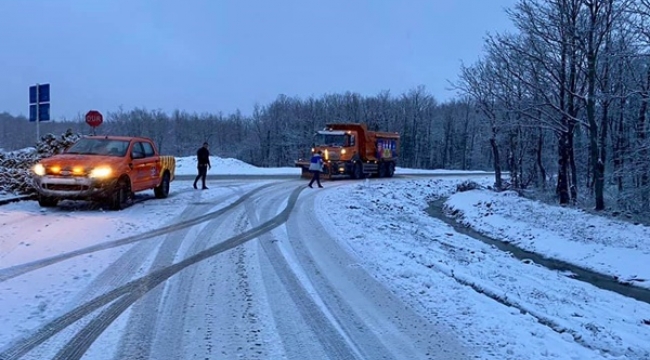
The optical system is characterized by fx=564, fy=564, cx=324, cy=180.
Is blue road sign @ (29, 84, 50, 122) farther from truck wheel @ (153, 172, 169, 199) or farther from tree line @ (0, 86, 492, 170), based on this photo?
tree line @ (0, 86, 492, 170)

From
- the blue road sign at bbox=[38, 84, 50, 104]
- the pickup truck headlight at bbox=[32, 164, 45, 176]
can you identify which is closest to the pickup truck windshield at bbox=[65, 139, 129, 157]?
the pickup truck headlight at bbox=[32, 164, 45, 176]

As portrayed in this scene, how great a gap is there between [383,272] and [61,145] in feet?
45.4

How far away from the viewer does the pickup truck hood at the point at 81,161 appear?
13102 millimetres

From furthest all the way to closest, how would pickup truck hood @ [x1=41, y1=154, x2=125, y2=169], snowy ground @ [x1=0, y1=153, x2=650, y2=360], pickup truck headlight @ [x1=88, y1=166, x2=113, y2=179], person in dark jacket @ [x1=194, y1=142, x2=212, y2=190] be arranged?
person in dark jacket @ [x1=194, y1=142, x2=212, y2=190] < pickup truck hood @ [x1=41, y1=154, x2=125, y2=169] < pickup truck headlight @ [x1=88, y1=166, x2=113, y2=179] < snowy ground @ [x1=0, y1=153, x2=650, y2=360]

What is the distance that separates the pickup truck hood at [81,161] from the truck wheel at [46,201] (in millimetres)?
760

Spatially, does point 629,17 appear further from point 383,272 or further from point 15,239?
point 15,239

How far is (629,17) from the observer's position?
19.1 m

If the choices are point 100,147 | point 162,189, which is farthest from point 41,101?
point 162,189

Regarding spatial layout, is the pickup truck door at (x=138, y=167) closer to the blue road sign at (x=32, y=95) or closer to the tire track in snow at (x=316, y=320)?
the blue road sign at (x=32, y=95)

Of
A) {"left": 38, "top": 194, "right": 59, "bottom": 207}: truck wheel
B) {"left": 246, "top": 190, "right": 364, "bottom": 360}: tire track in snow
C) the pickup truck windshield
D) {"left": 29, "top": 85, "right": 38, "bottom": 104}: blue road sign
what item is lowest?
{"left": 246, "top": 190, "right": 364, "bottom": 360}: tire track in snow

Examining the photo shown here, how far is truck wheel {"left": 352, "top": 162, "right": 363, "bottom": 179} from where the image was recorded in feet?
110

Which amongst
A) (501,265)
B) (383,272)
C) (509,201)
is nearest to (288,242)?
(383,272)

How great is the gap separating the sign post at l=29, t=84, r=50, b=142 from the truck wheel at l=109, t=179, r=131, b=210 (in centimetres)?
528

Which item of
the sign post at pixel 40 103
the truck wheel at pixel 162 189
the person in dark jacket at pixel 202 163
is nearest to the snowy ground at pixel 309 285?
the truck wheel at pixel 162 189
